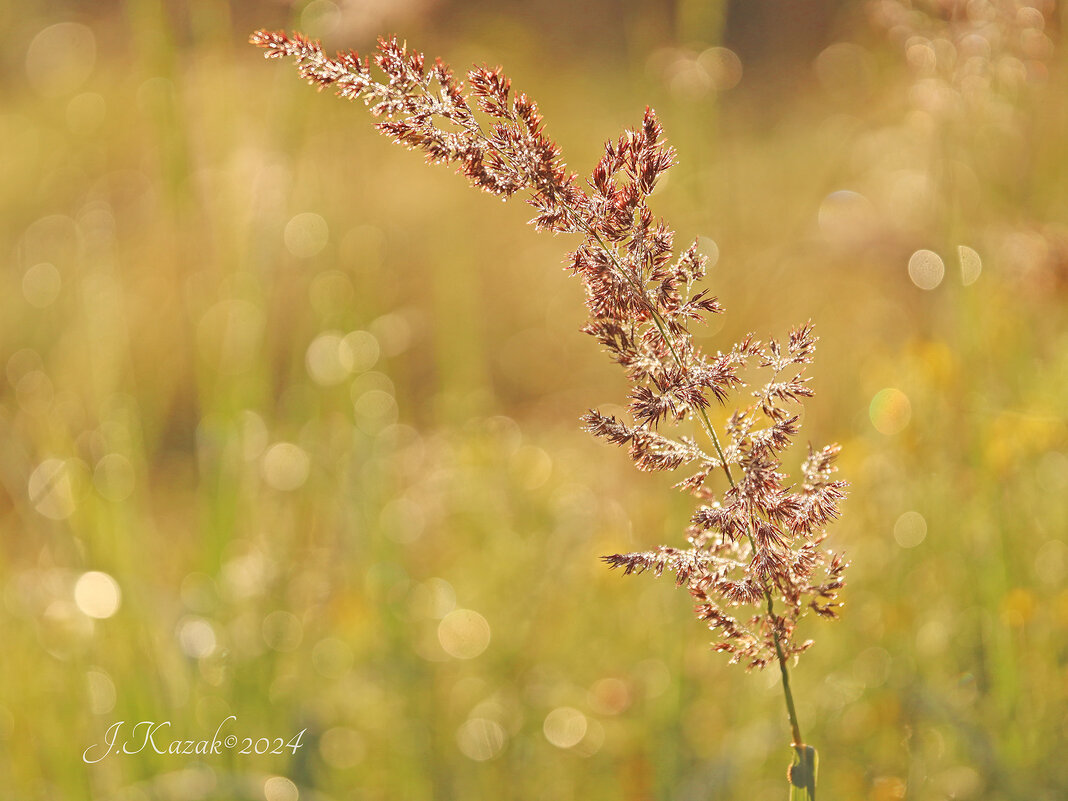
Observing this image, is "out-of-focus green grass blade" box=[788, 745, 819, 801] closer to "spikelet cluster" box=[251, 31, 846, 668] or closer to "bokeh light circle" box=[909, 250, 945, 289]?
"spikelet cluster" box=[251, 31, 846, 668]

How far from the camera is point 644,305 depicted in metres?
0.42

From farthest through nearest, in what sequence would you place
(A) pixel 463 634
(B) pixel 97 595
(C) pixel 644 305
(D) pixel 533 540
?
(D) pixel 533 540, (A) pixel 463 634, (B) pixel 97 595, (C) pixel 644 305

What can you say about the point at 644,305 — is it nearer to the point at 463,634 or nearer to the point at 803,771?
the point at 803,771

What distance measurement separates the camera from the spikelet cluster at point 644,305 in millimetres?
405

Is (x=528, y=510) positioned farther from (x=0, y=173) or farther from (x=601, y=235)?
(x=0, y=173)

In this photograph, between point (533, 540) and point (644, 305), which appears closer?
point (644, 305)

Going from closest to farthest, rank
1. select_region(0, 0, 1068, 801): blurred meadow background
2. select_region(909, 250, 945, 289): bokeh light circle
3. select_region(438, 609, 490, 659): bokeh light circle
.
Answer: select_region(0, 0, 1068, 801): blurred meadow background
select_region(438, 609, 490, 659): bokeh light circle
select_region(909, 250, 945, 289): bokeh light circle

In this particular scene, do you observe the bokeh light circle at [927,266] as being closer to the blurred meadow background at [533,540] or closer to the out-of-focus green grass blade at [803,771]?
the blurred meadow background at [533,540]

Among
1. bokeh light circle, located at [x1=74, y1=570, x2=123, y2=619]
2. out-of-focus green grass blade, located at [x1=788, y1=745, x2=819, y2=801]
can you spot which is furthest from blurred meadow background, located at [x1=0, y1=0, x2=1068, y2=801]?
out-of-focus green grass blade, located at [x1=788, y1=745, x2=819, y2=801]

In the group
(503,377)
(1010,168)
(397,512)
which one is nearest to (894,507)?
(397,512)

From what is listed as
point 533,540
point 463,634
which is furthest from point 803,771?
point 533,540

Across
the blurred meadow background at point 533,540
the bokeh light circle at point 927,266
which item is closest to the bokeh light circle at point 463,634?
the blurred meadow background at point 533,540

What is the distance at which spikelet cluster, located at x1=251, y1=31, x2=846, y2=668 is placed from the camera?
1.33 ft

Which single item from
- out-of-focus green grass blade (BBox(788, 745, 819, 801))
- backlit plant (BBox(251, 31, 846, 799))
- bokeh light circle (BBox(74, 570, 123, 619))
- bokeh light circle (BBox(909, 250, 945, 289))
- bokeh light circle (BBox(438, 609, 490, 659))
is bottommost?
out-of-focus green grass blade (BBox(788, 745, 819, 801))
